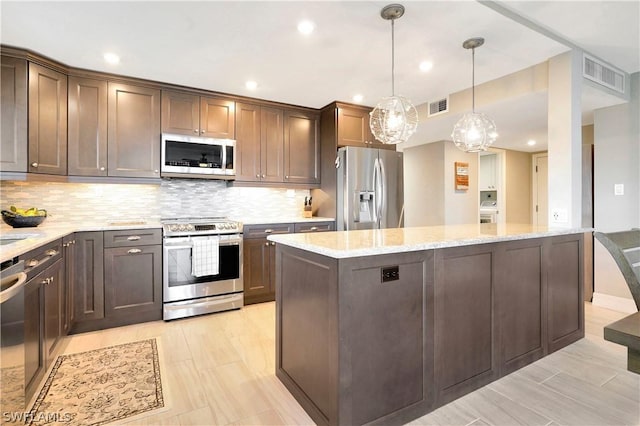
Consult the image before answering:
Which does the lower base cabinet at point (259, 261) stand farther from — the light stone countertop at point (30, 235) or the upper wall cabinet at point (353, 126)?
the upper wall cabinet at point (353, 126)

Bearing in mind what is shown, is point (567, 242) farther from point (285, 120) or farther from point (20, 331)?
point (20, 331)

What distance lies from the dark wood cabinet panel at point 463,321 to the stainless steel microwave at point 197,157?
9.02 feet

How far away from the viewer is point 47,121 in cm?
285

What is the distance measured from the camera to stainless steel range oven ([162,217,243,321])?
3.15m

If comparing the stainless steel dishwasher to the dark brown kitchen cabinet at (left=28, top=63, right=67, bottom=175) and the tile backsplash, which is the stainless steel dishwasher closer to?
the dark brown kitchen cabinet at (left=28, top=63, right=67, bottom=175)

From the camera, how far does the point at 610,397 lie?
6.20 ft

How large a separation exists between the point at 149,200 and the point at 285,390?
2687 millimetres

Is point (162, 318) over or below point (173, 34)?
below

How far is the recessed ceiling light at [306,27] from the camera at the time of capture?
2.31 metres

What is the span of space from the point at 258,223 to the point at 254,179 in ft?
2.13

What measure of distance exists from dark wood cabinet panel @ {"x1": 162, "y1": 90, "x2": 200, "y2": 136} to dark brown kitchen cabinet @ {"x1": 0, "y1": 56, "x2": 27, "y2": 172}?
112cm

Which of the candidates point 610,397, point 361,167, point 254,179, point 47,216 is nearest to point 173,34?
point 254,179

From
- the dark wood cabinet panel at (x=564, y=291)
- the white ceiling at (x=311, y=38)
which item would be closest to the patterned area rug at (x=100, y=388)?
the white ceiling at (x=311, y=38)

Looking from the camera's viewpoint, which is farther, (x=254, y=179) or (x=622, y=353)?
(x=254, y=179)
